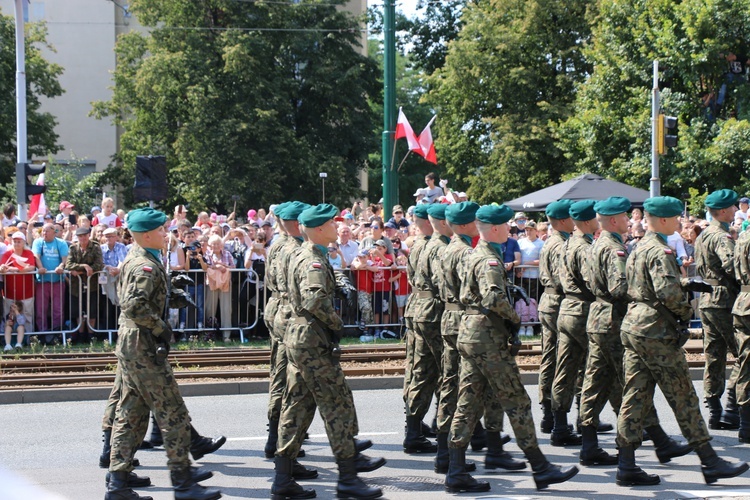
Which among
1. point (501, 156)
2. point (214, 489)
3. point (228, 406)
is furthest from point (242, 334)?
point (501, 156)

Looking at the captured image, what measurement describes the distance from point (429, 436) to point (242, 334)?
6.32 meters

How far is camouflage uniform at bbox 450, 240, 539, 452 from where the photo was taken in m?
7.45

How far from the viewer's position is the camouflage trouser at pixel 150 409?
7.19 m

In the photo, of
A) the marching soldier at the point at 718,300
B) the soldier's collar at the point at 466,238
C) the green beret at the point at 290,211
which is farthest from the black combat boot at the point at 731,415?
the green beret at the point at 290,211

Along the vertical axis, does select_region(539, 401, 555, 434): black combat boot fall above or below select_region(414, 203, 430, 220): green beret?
below

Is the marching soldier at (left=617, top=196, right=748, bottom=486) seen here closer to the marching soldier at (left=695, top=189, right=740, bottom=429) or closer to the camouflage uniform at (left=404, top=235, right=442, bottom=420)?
the camouflage uniform at (left=404, top=235, right=442, bottom=420)

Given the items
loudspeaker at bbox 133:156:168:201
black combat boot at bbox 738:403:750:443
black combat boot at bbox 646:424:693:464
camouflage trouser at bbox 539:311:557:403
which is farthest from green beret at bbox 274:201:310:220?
loudspeaker at bbox 133:156:168:201

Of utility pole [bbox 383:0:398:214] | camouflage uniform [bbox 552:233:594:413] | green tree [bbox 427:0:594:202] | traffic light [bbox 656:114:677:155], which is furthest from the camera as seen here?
green tree [bbox 427:0:594:202]

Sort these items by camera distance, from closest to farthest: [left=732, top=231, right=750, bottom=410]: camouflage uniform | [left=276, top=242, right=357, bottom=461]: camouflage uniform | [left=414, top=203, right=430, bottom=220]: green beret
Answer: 1. [left=276, top=242, right=357, bottom=461]: camouflage uniform
2. [left=732, top=231, right=750, bottom=410]: camouflage uniform
3. [left=414, top=203, right=430, bottom=220]: green beret

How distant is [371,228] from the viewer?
16.6 metres

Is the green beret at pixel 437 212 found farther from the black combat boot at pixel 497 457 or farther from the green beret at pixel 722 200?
the green beret at pixel 722 200

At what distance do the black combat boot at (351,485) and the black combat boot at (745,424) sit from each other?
3641mm

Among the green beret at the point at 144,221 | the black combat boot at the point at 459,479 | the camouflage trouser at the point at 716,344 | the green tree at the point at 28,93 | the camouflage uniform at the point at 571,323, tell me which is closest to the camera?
the green beret at the point at 144,221

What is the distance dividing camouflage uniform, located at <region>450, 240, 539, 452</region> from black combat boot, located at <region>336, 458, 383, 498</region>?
0.71 meters
